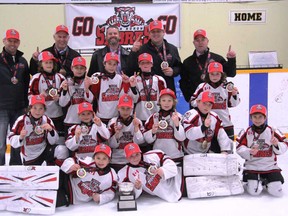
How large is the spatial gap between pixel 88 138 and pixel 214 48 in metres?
4.80

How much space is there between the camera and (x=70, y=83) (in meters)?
4.12

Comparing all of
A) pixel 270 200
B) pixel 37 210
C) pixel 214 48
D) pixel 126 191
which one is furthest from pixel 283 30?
pixel 37 210

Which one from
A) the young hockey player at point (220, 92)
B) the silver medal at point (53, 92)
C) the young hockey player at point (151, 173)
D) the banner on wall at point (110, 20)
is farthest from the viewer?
the banner on wall at point (110, 20)

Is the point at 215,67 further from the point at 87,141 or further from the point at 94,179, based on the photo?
the point at 94,179

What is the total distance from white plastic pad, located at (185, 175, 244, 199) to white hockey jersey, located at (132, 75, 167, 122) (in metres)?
0.84

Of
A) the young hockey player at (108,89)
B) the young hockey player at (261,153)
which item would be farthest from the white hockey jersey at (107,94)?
the young hockey player at (261,153)

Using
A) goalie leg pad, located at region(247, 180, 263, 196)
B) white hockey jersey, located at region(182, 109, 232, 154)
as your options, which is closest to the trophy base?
white hockey jersey, located at region(182, 109, 232, 154)

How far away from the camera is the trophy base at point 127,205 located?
3426mm

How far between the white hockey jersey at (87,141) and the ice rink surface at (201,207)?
515mm

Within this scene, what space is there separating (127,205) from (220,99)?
63.2 inches

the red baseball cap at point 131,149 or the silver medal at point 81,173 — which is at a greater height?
the red baseball cap at point 131,149

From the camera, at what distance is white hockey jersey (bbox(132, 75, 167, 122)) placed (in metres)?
4.13

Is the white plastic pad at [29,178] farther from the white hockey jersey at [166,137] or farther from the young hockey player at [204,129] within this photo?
the young hockey player at [204,129]

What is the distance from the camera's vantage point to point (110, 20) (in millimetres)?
7434
